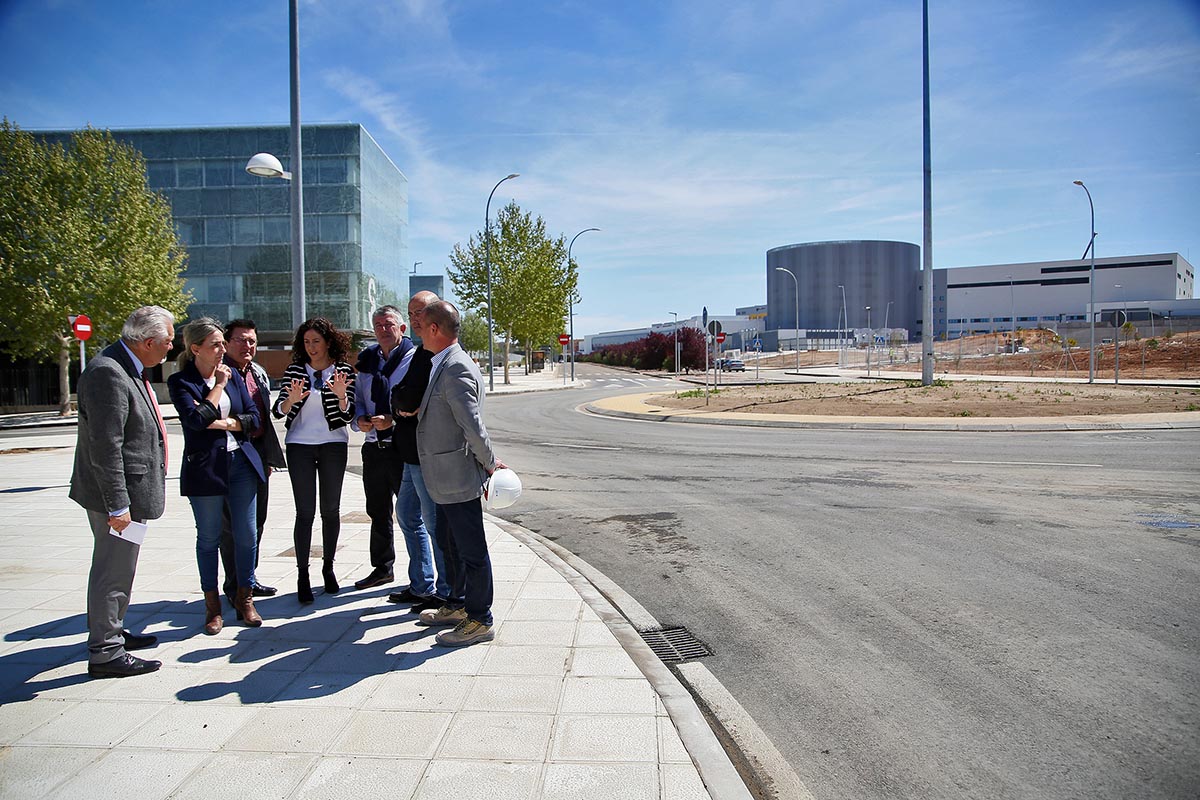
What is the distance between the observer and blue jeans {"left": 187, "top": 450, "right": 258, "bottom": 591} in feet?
14.8

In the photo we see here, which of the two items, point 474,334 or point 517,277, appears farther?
point 474,334

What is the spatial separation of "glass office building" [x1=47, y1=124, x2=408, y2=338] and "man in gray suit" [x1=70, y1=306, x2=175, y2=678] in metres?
41.3

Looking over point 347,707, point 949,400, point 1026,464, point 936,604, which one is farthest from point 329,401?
point 949,400

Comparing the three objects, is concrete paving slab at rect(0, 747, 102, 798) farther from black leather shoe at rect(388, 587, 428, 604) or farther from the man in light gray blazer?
black leather shoe at rect(388, 587, 428, 604)

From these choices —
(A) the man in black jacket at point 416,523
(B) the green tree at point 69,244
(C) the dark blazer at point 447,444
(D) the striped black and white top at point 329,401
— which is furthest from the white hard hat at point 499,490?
(B) the green tree at point 69,244

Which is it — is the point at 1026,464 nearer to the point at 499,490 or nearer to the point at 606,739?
the point at 499,490

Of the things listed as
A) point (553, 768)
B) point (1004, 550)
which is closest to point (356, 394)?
point (553, 768)

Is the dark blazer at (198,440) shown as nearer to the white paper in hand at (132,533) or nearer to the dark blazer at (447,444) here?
the white paper in hand at (132,533)

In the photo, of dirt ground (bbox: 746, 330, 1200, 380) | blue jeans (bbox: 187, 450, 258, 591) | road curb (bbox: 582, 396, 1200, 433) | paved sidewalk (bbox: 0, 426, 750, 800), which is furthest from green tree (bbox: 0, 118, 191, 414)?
dirt ground (bbox: 746, 330, 1200, 380)

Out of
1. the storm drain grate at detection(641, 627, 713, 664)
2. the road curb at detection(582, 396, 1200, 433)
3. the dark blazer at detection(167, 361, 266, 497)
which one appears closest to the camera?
the storm drain grate at detection(641, 627, 713, 664)

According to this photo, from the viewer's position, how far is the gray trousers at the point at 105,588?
377 centimetres

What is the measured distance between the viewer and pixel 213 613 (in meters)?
4.52

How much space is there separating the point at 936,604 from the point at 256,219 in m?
46.2

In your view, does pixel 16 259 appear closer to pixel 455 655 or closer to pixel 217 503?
pixel 217 503
